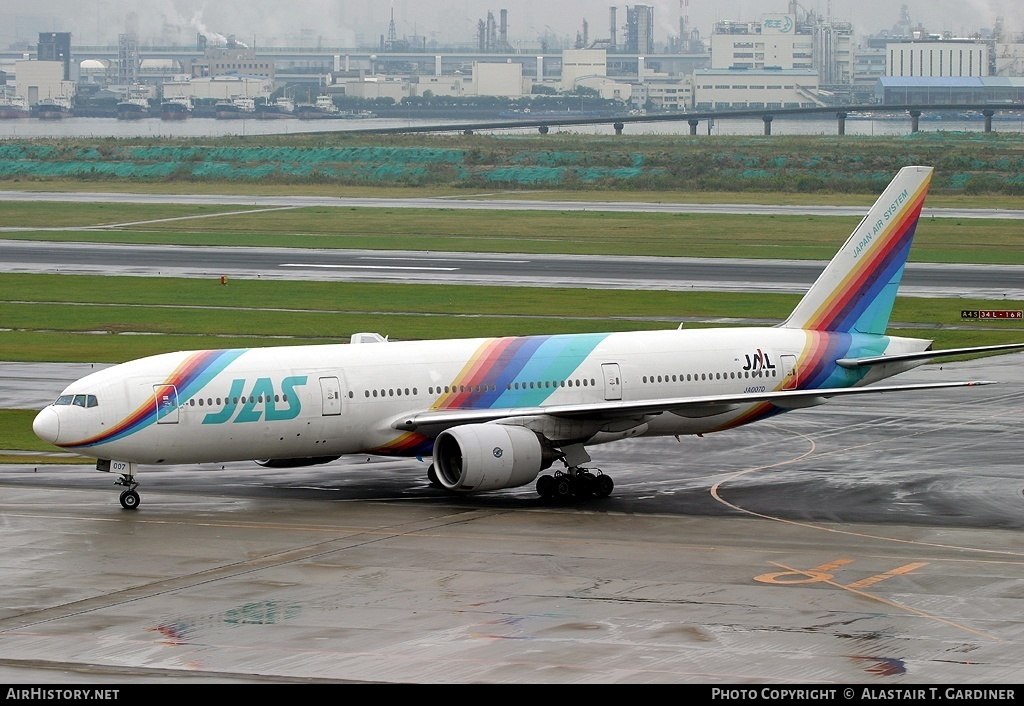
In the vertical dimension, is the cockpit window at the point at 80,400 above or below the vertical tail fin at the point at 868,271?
below

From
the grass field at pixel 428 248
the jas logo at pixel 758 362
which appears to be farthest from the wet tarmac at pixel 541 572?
the grass field at pixel 428 248

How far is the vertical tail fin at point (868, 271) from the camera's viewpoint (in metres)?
46.7

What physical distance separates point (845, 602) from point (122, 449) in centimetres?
1871

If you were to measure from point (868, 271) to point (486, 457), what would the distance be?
15.4 m

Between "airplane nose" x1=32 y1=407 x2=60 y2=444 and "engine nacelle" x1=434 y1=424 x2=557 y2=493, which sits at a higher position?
"airplane nose" x1=32 y1=407 x2=60 y2=444

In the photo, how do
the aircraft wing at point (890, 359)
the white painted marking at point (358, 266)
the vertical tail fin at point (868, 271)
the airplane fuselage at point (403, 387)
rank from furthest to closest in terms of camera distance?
the white painted marking at point (358, 266) → the vertical tail fin at point (868, 271) → the aircraft wing at point (890, 359) → the airplane fuselage at point (403, 387)

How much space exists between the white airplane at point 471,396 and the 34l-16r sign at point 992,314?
29454 mm

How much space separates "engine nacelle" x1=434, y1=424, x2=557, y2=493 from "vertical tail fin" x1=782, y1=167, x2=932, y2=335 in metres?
11.7

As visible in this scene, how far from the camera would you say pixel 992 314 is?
74.4 m

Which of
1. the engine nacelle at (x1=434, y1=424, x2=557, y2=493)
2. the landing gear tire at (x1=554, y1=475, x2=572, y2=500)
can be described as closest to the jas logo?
the landing gear tire at (x1=554, y1=475, x2=572, y2=500)

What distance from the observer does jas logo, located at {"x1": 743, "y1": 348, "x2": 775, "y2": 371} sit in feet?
146

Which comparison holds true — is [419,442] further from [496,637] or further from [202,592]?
[496,637]

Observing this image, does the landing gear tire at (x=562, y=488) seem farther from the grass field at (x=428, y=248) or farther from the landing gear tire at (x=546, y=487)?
the grass field at (x=428, y=248)

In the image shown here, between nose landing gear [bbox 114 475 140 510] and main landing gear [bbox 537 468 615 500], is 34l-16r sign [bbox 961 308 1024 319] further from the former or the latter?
nose landing gear [bbox 114 475 140 510]
